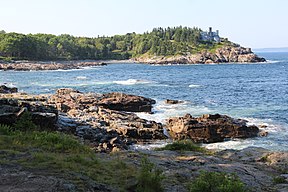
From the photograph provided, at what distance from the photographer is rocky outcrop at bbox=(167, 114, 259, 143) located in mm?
28750

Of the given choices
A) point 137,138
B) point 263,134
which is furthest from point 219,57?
point 137,138

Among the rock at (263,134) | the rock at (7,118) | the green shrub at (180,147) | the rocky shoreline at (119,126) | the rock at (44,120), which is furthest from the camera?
the rock at (263,134)

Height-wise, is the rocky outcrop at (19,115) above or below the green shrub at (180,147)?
above

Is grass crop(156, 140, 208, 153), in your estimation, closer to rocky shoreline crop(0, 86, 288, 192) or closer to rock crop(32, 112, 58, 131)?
rocky shoreline crop(0, 86, 288, 192)

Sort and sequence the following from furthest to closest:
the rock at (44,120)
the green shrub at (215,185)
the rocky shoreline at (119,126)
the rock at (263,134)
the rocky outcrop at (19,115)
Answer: the rock at (263,134) → the rocky shoreline at (119,126) → the rock at (44,120) → the rocky outcrop at (19,115) → the green shrub at (215,185)

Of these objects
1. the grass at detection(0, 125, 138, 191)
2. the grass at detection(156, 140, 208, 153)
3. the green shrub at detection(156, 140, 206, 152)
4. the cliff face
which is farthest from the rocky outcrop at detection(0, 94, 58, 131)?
the cliff face

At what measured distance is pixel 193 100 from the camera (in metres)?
51.0

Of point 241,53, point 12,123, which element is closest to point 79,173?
point 12,123

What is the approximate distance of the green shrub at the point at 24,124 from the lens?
55.7ft

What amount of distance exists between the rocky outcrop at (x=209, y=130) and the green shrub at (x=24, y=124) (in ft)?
45.1

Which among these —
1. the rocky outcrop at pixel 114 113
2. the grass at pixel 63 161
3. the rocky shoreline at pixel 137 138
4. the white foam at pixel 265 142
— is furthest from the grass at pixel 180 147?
the rocky outcrop at pixel 114 113

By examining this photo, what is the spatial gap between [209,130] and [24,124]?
16328mm

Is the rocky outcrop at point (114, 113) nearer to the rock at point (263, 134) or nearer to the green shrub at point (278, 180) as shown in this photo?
the rock at point (263, 134)

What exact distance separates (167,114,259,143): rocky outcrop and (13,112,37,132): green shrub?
13.8 m
